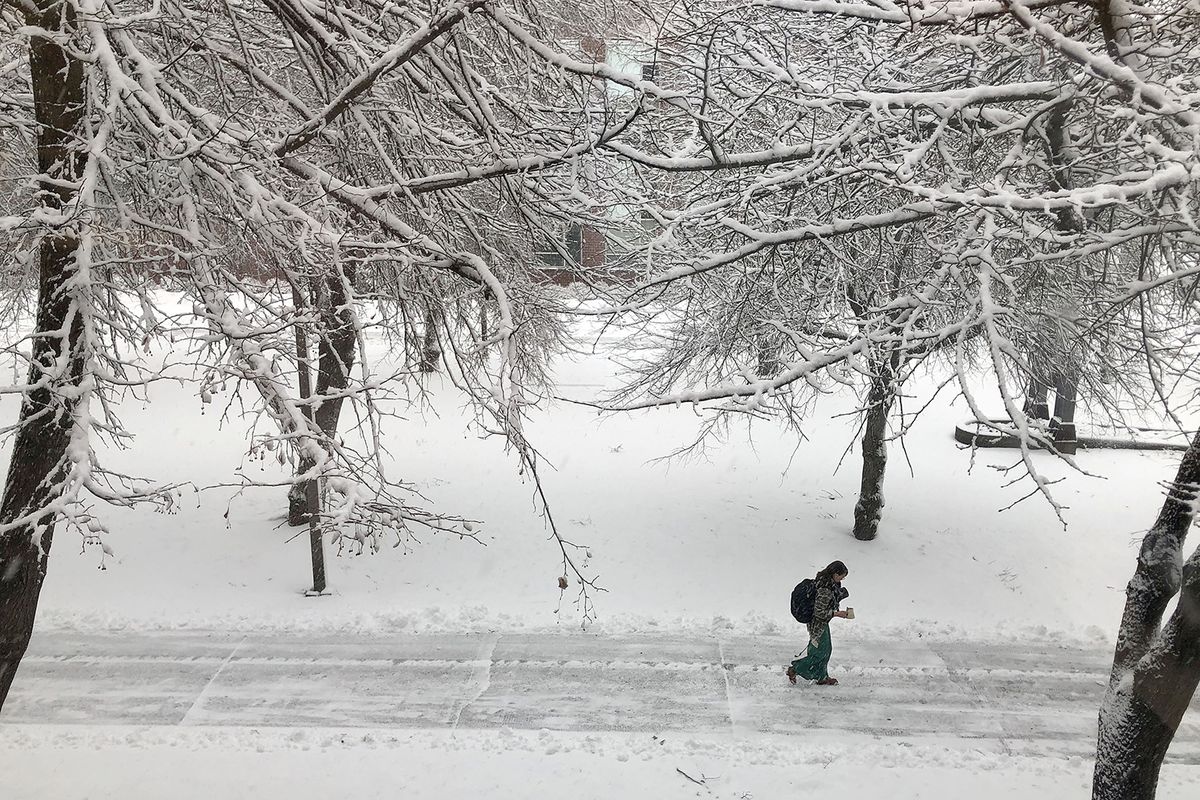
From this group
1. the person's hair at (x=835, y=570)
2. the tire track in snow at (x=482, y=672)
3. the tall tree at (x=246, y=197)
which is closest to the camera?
the tall tree at (x=246, y=197)

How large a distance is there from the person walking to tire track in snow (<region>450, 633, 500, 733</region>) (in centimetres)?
299

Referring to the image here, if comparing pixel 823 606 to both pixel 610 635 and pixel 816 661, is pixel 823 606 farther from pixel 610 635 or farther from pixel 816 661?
pixel 610 635

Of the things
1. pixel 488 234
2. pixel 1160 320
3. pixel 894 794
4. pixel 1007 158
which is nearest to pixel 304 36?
pixel 488 234

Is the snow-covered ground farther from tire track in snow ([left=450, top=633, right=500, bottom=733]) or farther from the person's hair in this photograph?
the person's hair

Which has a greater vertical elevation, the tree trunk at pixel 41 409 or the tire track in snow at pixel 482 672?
the tree trunk at pixel 41 409

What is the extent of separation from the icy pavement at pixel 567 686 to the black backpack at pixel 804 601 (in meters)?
0.74

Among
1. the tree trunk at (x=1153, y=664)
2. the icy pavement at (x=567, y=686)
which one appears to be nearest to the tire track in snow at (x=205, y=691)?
the icy pavement at (x=567, y=686)

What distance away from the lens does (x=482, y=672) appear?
27.7 ft

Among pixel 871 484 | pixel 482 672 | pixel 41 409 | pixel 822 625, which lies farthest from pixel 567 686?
pixel 871 484

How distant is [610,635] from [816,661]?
90.6 inches

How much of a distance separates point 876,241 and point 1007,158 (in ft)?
9.77

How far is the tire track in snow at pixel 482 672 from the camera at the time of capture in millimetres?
7715

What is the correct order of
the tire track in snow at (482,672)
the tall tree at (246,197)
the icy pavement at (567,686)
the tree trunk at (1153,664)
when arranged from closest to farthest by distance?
the tall tree at (246,197) → the tree trunk at (1153,664) → the icy pavement at (567,686) → the tire track in snow at (482,672)

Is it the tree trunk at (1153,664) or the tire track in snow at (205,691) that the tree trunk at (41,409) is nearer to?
the tire track in snow at (205,691)
